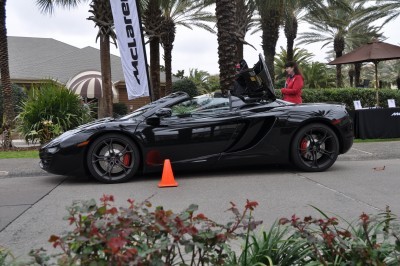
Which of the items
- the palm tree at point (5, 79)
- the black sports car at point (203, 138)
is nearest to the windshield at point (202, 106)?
the black sports car at point (203, 138)

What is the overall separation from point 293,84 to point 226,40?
349 cm

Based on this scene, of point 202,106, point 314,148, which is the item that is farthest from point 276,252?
point 314,148

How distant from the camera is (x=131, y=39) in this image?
10570 millimetres

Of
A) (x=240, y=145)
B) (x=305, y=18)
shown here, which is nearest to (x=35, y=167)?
(x=240, y=145)

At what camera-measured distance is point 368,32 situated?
3834 cm

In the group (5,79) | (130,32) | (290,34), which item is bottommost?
(5,79)

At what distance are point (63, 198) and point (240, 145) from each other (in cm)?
277

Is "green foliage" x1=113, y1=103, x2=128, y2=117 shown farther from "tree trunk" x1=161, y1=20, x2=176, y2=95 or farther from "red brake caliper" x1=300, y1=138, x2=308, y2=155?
"red brake caliper" x1=300, y1=138, x2=308, y2=155

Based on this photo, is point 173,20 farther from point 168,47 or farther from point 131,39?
point 131,39

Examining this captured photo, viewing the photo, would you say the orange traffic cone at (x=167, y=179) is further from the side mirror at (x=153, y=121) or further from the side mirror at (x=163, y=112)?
the side mirror at (x=163, y=112)

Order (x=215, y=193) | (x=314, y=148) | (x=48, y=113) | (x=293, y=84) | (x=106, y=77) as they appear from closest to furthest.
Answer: (x=215, y=193) < (x=314, y=148) < (x=293, y=84) < (x=48, y=113) < (x=106, y=77)

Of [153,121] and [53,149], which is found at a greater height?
[153,121]

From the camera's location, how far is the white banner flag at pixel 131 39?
10.5 meters

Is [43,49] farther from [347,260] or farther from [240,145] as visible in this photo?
[347,260]
